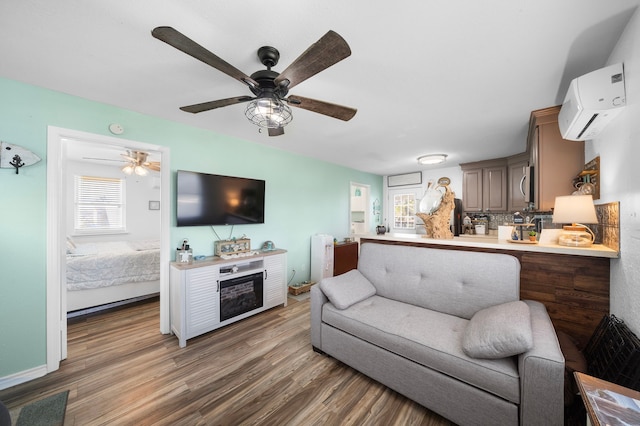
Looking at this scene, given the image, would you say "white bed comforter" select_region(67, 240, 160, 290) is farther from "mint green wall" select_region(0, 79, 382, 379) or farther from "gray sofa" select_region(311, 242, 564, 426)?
"gray sofa" select_region(311, 242, 564, 426)

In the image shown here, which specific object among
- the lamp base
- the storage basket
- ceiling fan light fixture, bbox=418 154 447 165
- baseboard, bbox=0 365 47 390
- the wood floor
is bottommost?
the wood floor

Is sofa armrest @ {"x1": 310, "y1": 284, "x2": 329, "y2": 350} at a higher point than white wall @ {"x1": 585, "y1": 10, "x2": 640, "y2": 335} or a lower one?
lower

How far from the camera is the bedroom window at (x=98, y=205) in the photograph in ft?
15.0

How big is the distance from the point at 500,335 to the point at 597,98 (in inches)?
62.5

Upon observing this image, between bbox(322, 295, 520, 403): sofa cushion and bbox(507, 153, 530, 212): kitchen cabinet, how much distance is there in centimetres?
332

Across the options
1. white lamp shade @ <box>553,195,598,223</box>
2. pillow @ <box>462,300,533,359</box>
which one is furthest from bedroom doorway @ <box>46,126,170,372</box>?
white lamp shade @ <box>553,195,598,223</box>

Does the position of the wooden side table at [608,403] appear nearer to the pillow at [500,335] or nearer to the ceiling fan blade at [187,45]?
the pillow at [500,335]

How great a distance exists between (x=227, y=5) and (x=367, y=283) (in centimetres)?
239

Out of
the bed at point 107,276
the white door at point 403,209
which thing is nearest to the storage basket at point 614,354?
the white door at point 403,209

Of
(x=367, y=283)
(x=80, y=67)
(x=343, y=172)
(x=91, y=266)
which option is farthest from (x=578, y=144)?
(x=91, y=266)

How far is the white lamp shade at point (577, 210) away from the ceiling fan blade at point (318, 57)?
1953mm

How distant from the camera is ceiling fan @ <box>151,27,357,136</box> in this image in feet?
3.35

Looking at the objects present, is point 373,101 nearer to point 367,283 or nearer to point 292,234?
point 367,283

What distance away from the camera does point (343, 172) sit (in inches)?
199
